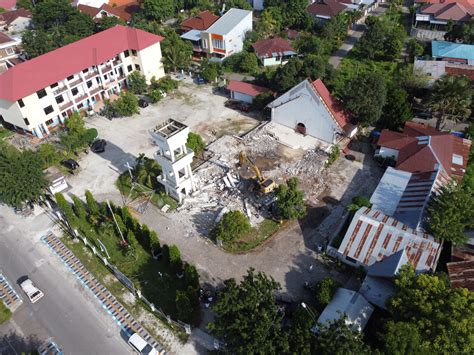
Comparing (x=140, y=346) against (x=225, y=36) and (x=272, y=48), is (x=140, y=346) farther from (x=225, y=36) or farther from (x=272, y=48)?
(x=272, y=48)

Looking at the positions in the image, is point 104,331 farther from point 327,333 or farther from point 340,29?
point 340,29

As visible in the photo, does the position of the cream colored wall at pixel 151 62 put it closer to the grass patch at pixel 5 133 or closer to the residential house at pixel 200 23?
the residential house at pixel 200 23

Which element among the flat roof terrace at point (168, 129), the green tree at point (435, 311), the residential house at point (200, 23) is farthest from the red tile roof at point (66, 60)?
the green tree at point (435, 311)

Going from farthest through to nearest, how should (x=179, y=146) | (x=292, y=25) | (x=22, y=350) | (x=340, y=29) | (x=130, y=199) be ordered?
(x=292, y=25) < (x=340, y=29) < (x=130, y=199) < (x=179, y=146) < (x=22, y=350)

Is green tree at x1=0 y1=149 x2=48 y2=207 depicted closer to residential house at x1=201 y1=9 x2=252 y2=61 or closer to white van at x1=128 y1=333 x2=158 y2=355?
white van at x1=128 y1=333 x2=158 y2=355

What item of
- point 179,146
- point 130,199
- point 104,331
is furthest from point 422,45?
point 104,331

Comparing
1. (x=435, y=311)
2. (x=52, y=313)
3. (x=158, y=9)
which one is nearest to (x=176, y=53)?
(x=158, y=9)

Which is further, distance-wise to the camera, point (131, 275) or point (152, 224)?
point (152, 224)
